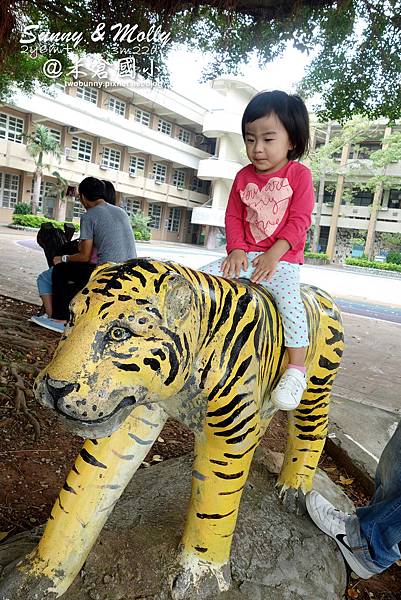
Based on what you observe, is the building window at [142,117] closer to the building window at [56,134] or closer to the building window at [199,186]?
the building window at [56,134]

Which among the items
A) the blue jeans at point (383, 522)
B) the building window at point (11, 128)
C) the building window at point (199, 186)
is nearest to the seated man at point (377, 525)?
the blue jeans at point (383, 522)

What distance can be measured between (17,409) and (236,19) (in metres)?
4.16

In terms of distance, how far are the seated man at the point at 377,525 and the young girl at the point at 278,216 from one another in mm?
517

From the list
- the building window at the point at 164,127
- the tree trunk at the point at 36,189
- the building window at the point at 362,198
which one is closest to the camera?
the tree trunk at the point at 36,189

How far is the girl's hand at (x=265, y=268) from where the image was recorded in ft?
5.73

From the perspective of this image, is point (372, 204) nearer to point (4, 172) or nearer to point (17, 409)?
point (4, 172)

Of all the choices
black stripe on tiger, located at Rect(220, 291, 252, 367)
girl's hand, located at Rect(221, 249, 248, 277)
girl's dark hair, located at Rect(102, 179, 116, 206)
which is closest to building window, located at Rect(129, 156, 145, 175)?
girl's dark hair, located at Rect(102, 179, 116, 206)

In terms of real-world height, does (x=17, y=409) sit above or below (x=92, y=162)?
below

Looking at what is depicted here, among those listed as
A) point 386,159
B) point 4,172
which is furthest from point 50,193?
point 386,159

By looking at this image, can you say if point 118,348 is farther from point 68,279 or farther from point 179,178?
point 179,178

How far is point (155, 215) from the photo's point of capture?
116 ft

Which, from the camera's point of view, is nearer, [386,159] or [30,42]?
[30,42]

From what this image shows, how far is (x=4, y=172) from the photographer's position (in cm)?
2547

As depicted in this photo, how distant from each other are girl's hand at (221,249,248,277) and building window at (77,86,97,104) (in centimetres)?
2801
